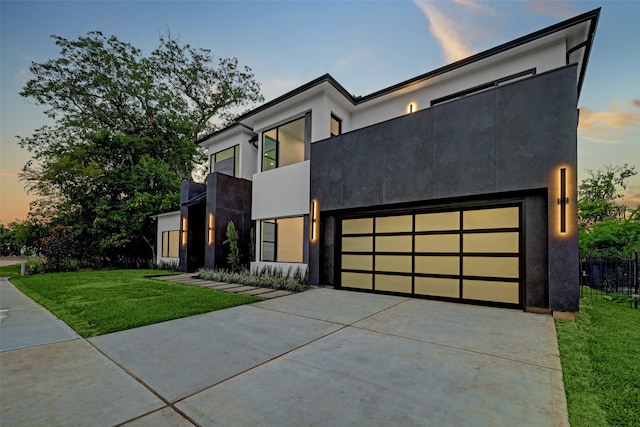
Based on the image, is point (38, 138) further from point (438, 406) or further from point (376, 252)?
point (438, 406)

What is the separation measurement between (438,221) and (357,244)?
2.53 metres

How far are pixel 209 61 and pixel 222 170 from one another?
47.1ft

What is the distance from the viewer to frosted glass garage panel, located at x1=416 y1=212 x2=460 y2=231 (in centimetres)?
667

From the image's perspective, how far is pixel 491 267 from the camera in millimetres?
6066

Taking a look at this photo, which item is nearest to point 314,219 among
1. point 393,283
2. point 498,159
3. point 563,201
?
point 393,283

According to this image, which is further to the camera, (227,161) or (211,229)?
(227,161)

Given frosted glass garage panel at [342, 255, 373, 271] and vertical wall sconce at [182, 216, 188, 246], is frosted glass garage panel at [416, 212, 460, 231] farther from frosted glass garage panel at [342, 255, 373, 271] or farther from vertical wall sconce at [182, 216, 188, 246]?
vertical wall sconce at [182, 216, 188, 246]

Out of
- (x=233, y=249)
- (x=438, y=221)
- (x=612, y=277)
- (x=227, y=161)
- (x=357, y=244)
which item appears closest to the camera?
(x=438, y=221)

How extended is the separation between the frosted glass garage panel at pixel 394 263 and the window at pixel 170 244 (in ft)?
40.5

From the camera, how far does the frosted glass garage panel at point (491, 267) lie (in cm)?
583

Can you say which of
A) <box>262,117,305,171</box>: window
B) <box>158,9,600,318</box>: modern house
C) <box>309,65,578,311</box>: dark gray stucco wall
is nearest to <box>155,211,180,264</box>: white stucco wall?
<box>158,9,600,318</box>: modern house

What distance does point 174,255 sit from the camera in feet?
51.6

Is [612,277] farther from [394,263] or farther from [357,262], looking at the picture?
[357,262]

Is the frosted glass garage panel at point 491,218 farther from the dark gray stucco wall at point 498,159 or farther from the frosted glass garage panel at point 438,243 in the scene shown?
the frosted glass garage panel at point 438,243
